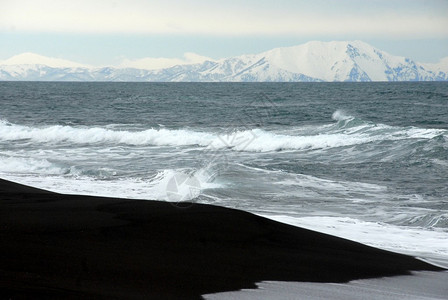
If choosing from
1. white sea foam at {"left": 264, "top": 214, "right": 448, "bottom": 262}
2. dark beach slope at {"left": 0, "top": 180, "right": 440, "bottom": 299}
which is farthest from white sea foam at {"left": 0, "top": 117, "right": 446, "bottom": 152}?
dark beach slope at {"left": 0, "top": 180, "right": 440, "bottom": 299}

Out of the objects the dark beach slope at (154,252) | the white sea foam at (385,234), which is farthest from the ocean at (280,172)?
the dark beach slope at (154,252)

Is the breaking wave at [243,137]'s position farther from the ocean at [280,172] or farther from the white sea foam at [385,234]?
the white sea foam at [385,234]

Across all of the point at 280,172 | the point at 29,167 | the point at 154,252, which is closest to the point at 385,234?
the point at 154,252

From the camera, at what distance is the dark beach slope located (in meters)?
4.12

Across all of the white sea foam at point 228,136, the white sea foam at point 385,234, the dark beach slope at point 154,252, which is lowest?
the white sea foam at point 385,234

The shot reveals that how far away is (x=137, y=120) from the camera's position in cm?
3353

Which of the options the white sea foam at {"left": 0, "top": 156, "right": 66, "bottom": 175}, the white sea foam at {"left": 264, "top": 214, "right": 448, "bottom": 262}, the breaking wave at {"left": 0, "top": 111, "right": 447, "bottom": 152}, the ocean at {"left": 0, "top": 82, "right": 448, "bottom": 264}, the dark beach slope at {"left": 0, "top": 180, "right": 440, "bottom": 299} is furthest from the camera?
the breaking wave at {"left": 0, "top": 111, "right": 447, "bottom": 152}

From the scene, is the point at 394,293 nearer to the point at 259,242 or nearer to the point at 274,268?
the point at 274,268

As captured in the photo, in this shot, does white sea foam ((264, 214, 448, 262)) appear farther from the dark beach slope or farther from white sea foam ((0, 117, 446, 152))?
white sea foam ((0, 117, 446, 152))

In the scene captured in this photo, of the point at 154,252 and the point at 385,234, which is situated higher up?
the point at 154,252

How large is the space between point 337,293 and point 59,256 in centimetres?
227

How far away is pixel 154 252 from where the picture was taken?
5.09 meters

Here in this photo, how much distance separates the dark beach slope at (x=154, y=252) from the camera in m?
4.12

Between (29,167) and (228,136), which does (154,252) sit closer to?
(29,167)
